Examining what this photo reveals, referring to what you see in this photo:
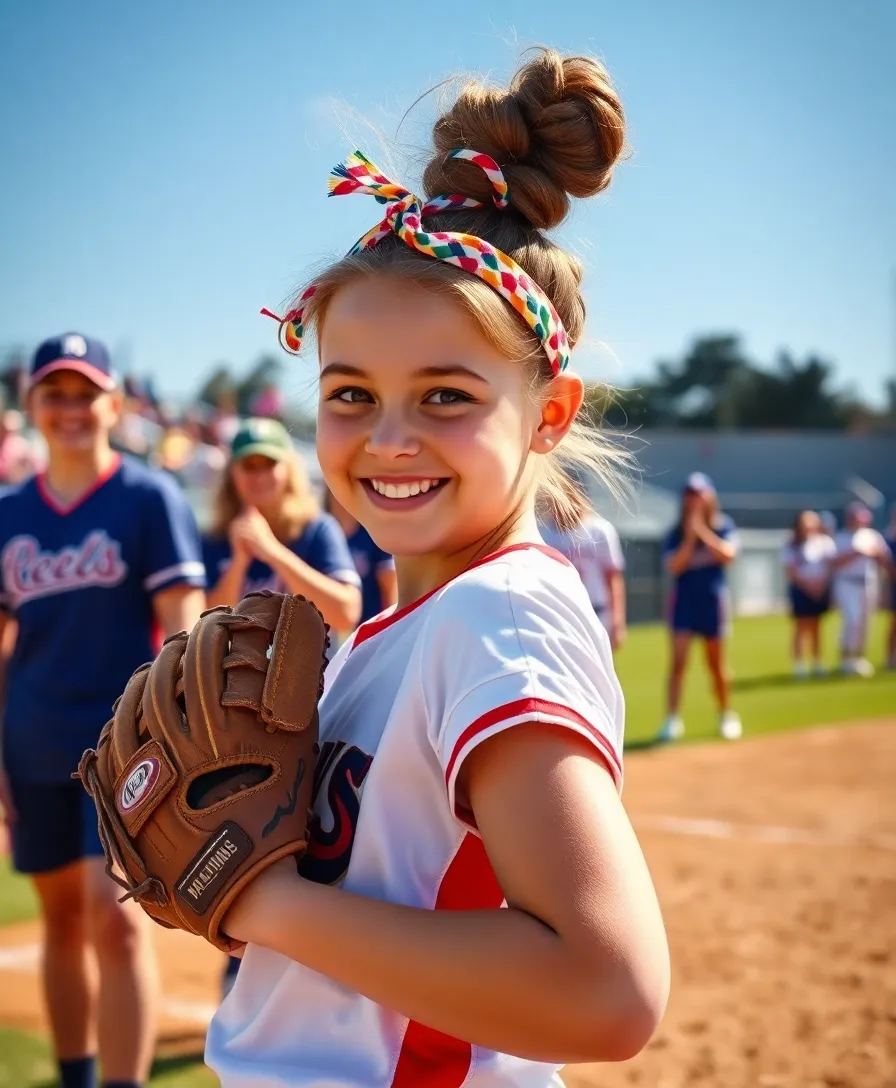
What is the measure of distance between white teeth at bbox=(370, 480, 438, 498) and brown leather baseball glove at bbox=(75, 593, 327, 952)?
0.23m

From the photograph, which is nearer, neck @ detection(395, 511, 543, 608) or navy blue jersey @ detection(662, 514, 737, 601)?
neck @ detection(395, 511, 543, 608)

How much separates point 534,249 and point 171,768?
0.90m

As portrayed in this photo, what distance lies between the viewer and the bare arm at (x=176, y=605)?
12.1 ft

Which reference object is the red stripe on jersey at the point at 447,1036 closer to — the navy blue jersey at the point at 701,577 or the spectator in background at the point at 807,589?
the navy blue jersey at the point at 701,577

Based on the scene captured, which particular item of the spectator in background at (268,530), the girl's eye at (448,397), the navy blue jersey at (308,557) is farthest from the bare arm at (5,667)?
the girl's eye at (448,397)

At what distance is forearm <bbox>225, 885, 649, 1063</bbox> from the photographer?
1.17 meters

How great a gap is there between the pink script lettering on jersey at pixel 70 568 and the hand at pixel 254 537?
2.44 ft

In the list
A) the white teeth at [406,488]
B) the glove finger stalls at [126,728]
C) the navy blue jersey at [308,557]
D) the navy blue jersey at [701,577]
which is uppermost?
the white teeth at [406,488]

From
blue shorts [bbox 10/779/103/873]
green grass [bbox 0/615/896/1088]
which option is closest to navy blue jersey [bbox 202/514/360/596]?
blue shorts [bbox 10/779/103/873]

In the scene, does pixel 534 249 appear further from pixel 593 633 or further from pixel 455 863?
pixel 455 863

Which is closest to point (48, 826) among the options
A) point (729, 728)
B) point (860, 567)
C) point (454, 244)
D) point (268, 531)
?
point (268, 531)

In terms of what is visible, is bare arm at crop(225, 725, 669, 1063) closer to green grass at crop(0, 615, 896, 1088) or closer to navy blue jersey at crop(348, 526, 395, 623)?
green grass at crop(0, 615, 896, 1088)

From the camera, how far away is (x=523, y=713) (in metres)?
1.21

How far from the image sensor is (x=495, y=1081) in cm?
143
